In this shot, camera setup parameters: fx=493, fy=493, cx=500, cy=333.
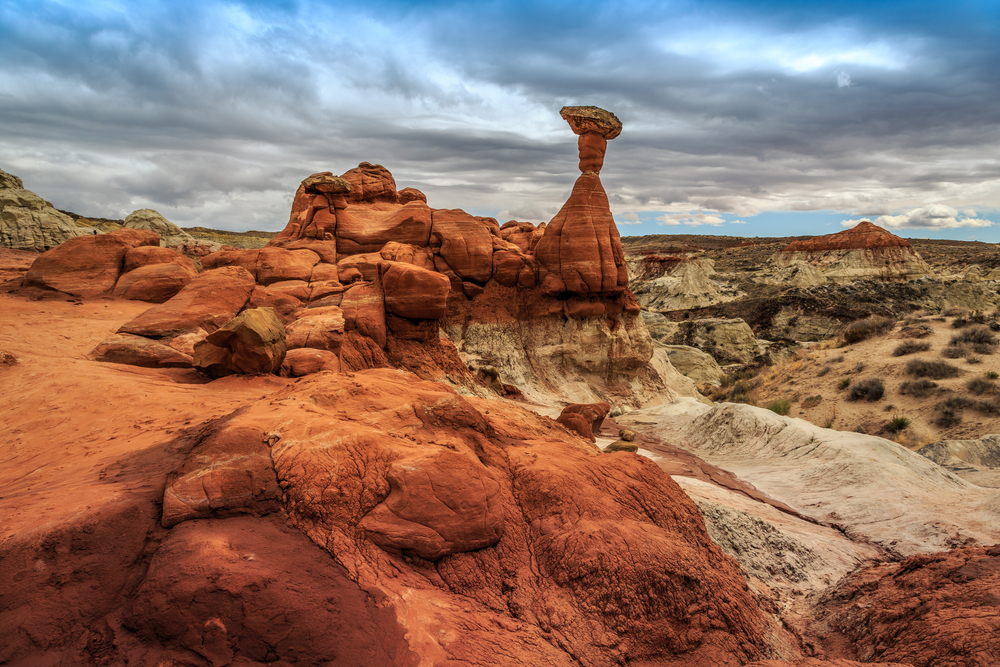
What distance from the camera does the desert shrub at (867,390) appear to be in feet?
57.7

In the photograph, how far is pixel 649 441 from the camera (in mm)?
17859

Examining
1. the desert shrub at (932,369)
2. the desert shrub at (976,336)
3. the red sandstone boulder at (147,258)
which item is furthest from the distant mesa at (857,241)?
the red sandstone boulder at (147,258)

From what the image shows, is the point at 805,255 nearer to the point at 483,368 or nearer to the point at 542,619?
the point at 483,368

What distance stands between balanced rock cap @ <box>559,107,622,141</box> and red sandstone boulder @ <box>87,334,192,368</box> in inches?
752

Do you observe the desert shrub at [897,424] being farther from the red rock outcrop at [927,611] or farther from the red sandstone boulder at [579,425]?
the red rock outcrop at [927,611]

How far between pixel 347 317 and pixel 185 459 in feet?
33.1

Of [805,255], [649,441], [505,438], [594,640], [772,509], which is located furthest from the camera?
[805,255]

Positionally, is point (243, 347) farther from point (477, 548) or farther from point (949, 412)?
point (949, 412)

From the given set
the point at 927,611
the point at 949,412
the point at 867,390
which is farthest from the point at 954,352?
the point at 927,611

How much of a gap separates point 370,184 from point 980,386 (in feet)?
79.1

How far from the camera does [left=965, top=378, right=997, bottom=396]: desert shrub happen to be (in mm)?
15797

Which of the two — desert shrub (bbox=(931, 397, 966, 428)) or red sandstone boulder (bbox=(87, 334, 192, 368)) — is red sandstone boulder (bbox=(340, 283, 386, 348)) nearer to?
red sandstone boulder (bbox=(87, 334, 192, 368))

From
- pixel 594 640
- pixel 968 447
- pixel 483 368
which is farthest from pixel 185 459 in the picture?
pixel 968 447

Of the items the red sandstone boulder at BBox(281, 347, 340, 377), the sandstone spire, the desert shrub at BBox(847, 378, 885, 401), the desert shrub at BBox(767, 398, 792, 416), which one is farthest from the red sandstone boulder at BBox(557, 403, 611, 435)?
the desert shrub at BBox(847, 378, 885, 401)
